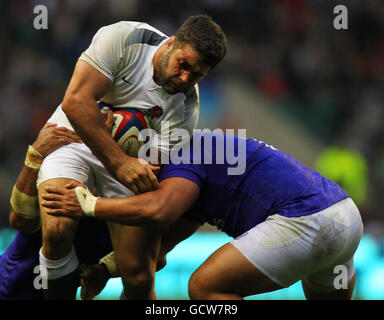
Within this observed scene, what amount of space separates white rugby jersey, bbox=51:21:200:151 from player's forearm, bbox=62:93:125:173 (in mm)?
238

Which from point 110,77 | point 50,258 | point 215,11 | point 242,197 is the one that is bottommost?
point 50,258

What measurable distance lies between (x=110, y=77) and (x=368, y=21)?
904 centimetres

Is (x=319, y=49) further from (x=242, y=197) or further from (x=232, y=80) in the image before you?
(x=242, y=197)

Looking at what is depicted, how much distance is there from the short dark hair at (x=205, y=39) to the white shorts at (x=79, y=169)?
94 centimetres

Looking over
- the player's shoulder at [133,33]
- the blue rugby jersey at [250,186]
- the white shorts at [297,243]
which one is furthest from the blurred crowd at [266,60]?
the white shorts at [297,243]

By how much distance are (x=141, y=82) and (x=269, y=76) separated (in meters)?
7.17

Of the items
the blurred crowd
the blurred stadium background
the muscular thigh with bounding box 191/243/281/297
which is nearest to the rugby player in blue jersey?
the muscular thigh with bounding box 191/243/281/297

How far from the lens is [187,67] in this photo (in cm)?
406

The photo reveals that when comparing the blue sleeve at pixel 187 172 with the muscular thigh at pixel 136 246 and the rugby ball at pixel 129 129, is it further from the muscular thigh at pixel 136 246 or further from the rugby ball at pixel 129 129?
the muscular thigh at pixel 136 246

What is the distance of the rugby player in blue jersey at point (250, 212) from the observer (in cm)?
392

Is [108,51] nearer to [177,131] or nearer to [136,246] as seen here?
[177,131]

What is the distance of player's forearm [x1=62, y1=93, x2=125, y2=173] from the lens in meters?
4.01

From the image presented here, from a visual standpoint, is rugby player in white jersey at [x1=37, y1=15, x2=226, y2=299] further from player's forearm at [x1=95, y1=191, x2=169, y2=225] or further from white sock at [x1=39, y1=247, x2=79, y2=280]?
player's forearm at [x1=95, y1=191, x2=169, y2=225]
